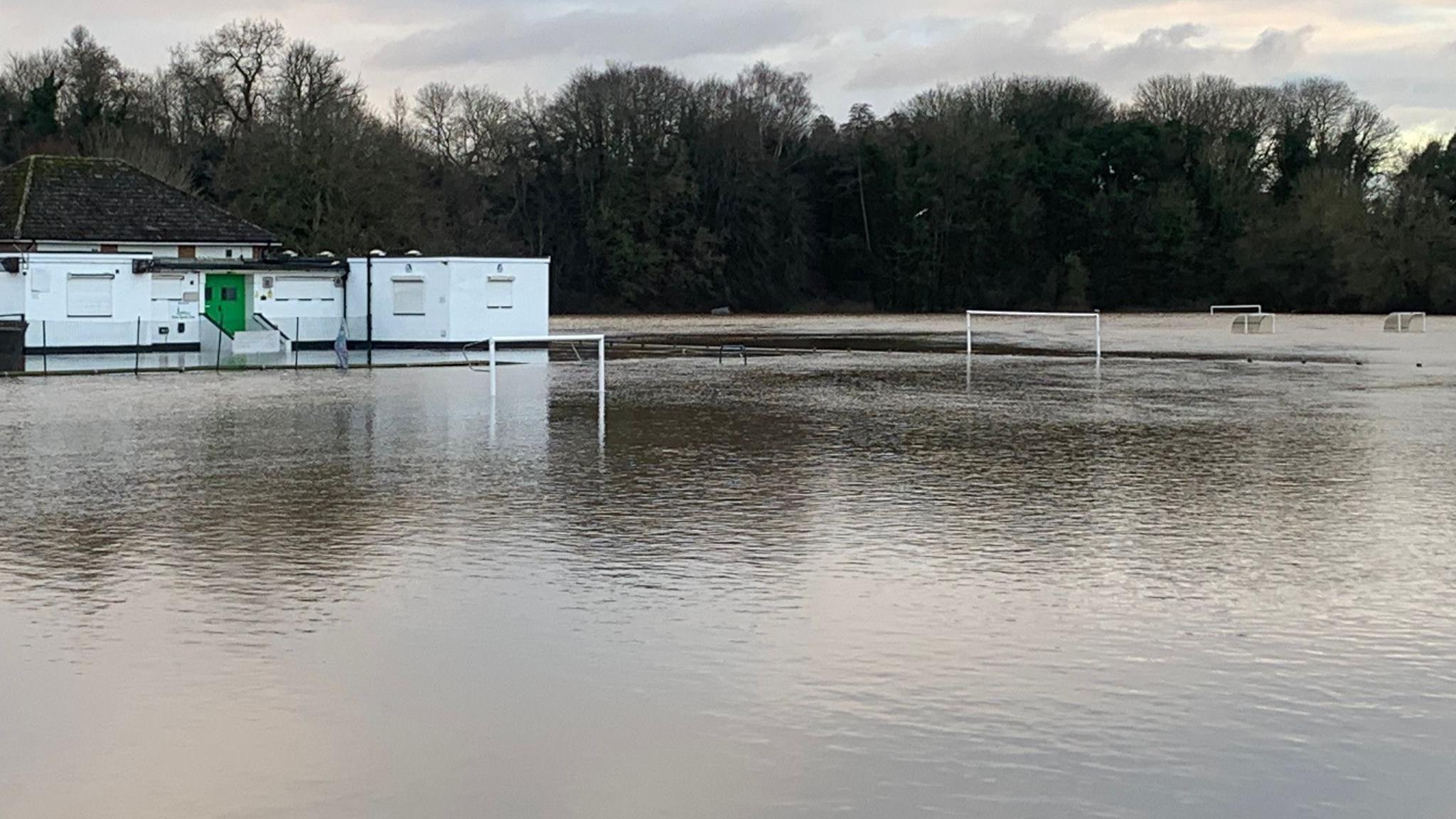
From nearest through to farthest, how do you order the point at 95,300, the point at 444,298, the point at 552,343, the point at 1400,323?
the point at 95,300, the point at 444,298, the point at 552,343, the point at 1400,323

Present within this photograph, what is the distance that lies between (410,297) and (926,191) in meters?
59.1

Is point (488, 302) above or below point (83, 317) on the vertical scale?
above

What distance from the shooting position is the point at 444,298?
47688 mm

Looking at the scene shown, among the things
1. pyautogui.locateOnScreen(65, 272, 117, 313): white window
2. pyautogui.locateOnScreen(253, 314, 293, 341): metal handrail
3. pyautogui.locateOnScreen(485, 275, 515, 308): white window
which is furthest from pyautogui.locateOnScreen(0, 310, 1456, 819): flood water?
pyautogui.locateOnScreen(485, 275, 515, 308): white window

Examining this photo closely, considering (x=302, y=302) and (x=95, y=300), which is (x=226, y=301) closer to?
(x=302, y=302)

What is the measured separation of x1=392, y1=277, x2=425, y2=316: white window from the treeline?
3546 cm

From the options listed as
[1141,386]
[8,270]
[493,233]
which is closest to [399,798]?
[1141,386]

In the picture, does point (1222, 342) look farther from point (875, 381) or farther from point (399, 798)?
point (399, 798)

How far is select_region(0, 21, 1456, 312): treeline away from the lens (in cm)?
8906

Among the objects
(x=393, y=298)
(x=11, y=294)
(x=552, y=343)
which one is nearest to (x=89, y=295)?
(x=11, y=294)

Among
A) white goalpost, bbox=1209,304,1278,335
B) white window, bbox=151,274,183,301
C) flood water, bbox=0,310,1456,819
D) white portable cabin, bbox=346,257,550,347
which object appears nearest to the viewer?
flood water, bbox=0,310,1456,819

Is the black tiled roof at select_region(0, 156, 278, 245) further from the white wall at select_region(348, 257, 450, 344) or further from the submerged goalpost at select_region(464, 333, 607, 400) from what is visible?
the submerged goalpost at select_region(464, 333, 607, 400)

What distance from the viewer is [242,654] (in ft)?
31.3

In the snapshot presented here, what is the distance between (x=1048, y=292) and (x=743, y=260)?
59.4 ft
